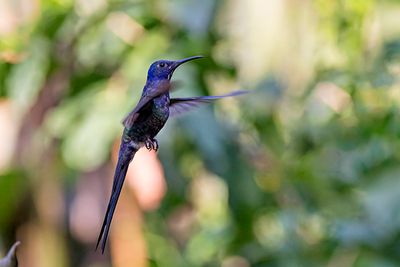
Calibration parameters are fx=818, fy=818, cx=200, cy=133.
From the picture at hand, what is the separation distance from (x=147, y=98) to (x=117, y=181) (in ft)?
0.26

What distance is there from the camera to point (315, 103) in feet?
7.67

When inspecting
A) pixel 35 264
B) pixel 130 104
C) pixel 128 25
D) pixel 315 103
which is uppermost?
pixel 128 25

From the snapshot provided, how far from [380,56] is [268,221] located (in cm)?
130

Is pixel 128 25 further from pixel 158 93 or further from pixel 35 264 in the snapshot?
pixel 158 93

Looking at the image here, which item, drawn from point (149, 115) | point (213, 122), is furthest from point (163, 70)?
point (213, 122)

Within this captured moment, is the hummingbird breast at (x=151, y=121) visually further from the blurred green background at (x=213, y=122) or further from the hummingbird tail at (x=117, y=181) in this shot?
the blurred green background at (x=213, y=122)

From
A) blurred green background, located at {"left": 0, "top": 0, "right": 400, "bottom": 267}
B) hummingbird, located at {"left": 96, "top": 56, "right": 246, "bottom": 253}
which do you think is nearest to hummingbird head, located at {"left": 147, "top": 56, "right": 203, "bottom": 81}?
hummingbird, located at {"left": 96, "top": 56, "right": 246, "bottom": 253}

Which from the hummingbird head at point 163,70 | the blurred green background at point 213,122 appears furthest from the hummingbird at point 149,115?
the blurred green background at point 213,122

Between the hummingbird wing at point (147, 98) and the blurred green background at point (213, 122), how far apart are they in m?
0.95

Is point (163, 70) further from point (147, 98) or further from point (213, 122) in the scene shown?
point (213, 122)

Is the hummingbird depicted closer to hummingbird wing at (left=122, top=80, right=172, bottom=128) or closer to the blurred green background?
hummingbird wing at (left=122, top=80, right=172, bottom=128)

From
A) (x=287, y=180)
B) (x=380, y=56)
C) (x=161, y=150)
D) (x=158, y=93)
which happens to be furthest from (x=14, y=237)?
(x=158, y=93)

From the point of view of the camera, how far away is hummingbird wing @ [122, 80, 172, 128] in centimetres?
72

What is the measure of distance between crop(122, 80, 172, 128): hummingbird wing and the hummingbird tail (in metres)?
0.04
